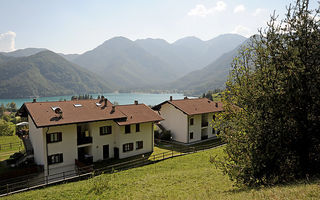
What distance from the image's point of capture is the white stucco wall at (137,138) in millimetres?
28328

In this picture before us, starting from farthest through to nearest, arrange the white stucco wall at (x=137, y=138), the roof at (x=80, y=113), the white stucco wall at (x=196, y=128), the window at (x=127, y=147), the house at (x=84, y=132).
A: the white stucco wall at (x=196, y=128) → the window at (x=127, y=147) → the white stucco wall at (x=137, y=138) → the roof at (x=80, y=113) → the house at (x=84, y=132)

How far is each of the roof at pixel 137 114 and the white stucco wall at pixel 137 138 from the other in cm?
77

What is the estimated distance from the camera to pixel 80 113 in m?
26.6

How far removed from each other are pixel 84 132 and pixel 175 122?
54.2 ft

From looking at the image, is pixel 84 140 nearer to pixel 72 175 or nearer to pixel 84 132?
pixel 84 132

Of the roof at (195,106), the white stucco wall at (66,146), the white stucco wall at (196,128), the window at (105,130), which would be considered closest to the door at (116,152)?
the window at (105,130)

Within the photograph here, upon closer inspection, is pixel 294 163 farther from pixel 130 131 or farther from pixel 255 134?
pixel 130 131

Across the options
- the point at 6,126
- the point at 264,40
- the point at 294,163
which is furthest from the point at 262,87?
the point at 6,126

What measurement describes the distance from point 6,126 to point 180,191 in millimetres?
51421

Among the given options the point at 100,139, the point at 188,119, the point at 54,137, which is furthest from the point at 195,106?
the point at 54,137

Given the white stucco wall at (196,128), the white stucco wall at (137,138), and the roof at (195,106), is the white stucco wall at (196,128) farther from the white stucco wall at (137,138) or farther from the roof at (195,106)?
the white stucco wall at (137,138)

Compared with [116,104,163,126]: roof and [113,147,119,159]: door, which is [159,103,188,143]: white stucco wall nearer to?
[116,104,163,126]: roof

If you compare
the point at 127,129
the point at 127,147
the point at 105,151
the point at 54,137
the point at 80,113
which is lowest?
the point at 105,151

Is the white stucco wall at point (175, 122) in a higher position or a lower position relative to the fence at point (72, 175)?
higher
